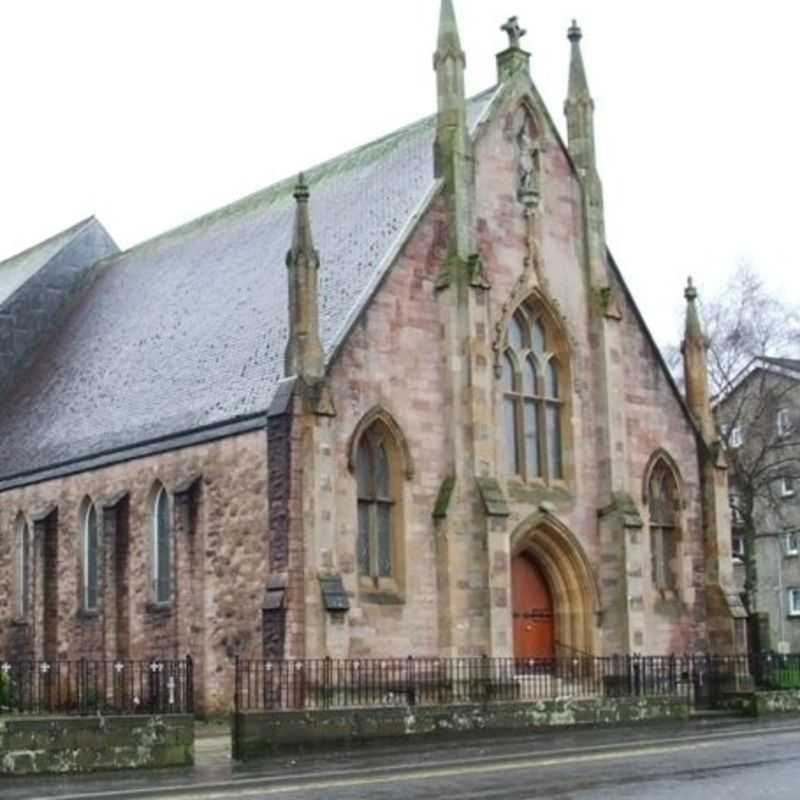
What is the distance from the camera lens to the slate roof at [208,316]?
31.3 meters

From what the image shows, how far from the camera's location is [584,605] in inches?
1292

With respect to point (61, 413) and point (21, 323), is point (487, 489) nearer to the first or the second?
point (61, 413)

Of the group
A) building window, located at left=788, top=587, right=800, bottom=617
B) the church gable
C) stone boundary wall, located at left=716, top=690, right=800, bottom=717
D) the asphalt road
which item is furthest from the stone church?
building window, located at left=788, top=587, right=800, bottom=617

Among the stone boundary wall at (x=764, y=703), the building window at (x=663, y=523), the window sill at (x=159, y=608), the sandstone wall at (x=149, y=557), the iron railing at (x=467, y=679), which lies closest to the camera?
the iron railing at (x=467, y=679)

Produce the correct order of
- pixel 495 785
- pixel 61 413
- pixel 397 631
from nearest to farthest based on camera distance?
pixel 495 785 → pixel 397 631 → pixel 61 413

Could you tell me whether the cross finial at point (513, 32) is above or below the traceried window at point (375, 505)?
above

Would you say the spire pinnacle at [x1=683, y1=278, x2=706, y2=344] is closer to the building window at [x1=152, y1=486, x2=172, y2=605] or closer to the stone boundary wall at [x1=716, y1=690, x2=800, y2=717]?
the stone boundary wall at [x1=716, y1=690, x2=800, y2=717]

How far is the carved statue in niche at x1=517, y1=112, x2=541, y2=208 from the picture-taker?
33.2 meters

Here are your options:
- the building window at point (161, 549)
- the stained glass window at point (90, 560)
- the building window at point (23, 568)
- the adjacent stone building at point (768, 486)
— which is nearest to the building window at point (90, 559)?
the stained glass window at point (90, 560)

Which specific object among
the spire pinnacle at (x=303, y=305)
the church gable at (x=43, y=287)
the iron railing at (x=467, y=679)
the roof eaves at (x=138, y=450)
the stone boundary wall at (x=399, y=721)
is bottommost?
the stone boundary wall at (x=399, y=721)

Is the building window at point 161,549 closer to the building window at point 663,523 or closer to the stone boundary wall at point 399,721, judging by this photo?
the stone boundary wall at point 399,721

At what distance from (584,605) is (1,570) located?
14.4 meters

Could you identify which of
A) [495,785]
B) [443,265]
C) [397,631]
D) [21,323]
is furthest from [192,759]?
[21,323]

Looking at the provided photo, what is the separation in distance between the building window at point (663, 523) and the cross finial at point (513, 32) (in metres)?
9.92
